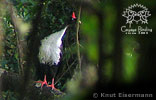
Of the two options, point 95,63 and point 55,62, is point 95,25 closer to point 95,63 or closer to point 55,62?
point 95,63

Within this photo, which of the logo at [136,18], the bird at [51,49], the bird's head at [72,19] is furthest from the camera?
the bird at [51,49]

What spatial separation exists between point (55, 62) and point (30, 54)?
284 cm

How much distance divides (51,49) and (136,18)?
269 cm

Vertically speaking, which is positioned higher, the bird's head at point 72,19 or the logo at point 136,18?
the bird's head at point 72,19

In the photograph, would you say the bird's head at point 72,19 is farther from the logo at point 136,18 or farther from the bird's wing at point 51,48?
the logo at point 136,18

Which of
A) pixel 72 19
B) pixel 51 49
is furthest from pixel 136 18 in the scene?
pixel 51 49

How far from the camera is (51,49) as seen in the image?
10.2ft

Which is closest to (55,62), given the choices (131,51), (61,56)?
(61,56)

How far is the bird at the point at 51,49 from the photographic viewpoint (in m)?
2.98

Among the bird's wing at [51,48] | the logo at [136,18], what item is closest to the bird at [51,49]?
→ the bird's wing at [51,48]

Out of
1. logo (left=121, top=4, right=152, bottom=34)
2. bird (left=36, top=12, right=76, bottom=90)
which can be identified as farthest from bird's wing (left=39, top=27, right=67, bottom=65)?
logo (left=121, top=4, right=152, bottom=34)

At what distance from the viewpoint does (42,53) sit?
10.3ft

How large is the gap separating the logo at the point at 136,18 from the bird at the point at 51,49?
96.4 inches

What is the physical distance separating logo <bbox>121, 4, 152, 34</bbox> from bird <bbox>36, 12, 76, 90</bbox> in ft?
8.04
